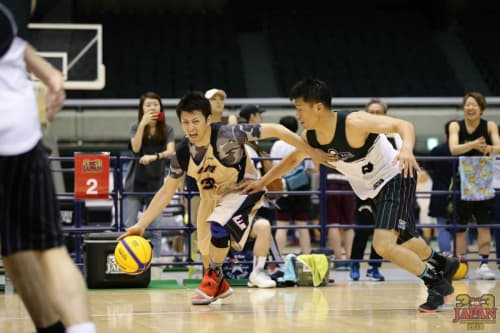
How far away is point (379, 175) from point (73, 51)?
7.69 meters

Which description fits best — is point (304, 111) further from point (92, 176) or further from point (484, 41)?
point (484, 41)

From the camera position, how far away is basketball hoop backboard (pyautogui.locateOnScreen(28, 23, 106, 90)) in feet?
41.0

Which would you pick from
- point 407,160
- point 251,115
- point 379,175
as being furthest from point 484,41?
point 407,160

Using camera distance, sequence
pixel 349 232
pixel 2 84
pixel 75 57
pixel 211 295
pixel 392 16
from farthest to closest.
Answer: pixel 392 16
pixel 75 57
pixel 349 232
pixel 211 295
pixel 2 84

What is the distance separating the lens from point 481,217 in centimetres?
941

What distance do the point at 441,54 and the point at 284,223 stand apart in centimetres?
1408

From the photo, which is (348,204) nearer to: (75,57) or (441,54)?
(75,57)

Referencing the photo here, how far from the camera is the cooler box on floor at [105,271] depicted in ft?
26.9

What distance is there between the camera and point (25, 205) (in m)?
3.32

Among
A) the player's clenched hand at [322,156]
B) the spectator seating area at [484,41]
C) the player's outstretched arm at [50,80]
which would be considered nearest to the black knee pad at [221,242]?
the player's clenched hand at [322,156]

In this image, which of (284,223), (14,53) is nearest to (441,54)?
(284,223)

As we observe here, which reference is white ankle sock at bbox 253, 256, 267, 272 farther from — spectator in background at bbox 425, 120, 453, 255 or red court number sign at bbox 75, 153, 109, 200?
spectator in background at bbox 425, 120, 453, 255

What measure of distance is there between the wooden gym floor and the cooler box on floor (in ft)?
0.82

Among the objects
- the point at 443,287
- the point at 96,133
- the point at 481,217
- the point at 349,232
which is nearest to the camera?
the point at 443,287
